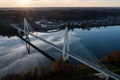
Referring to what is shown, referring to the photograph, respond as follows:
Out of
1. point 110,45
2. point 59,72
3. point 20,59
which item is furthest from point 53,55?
point 110,45

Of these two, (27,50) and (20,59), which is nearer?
(20,59)

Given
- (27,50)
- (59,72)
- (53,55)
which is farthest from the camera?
(27,50)

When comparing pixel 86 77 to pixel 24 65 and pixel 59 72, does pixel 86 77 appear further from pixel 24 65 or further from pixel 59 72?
pixel 24 65

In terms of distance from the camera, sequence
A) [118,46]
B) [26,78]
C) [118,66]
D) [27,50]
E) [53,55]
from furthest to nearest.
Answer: [118,46] < [27,50] < [53,55] < [118,66] < [26,78]

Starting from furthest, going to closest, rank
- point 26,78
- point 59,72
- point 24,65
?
point 24,65
point 59,72
point 26,78

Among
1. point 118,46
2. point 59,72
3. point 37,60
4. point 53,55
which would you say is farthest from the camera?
point 118,46

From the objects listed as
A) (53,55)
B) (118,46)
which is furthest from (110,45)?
(53,55)

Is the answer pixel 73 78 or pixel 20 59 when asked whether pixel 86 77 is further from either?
pixel 20 59

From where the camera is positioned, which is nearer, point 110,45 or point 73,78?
point 73,78

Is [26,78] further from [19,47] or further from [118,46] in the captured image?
[118,46]
